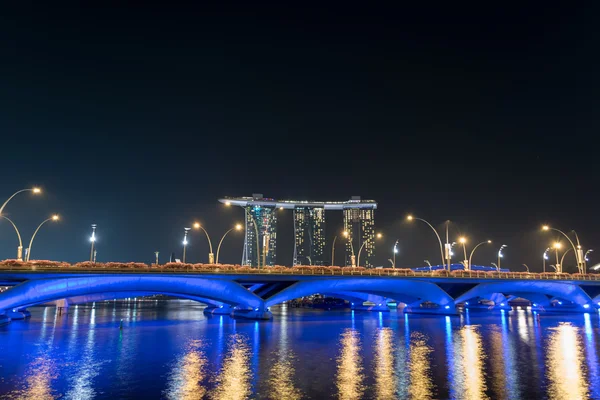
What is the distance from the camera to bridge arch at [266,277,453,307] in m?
68.7

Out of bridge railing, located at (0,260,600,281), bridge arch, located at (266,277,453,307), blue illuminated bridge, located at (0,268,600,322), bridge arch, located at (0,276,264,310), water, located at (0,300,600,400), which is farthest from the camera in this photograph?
bridge arch, located at (266,277,453,307)

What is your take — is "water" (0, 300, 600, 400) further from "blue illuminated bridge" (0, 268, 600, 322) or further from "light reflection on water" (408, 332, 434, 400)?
"blue illuminated bridge" (0, 268, 600, 322)

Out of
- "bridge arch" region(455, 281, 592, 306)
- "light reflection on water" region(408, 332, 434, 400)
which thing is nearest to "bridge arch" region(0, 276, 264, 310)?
"light reflection on water" region(408, 332, 434, 400)

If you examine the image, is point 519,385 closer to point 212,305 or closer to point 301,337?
point 301,337

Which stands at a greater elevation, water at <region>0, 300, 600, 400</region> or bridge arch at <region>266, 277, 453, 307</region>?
bridge arch at <region>266, 277, 453, 307</region>

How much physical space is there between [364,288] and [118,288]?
3891 cm

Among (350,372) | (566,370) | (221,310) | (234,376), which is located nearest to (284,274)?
(221,310)

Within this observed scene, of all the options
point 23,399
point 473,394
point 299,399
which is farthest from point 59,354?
point 473,394

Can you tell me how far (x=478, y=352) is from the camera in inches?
1227

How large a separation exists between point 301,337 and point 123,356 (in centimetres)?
1788

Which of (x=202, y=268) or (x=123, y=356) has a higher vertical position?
(x=202, y=268)

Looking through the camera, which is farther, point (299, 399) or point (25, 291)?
point (25, 291)

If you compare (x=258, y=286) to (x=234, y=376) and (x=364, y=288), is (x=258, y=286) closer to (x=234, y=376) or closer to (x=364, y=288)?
(x=364, y=288)

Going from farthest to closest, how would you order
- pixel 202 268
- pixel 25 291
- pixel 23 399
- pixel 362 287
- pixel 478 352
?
pixel 362 287, pixel 202 268, pixel 25 291, pixel 478 352, pixel 23 399
